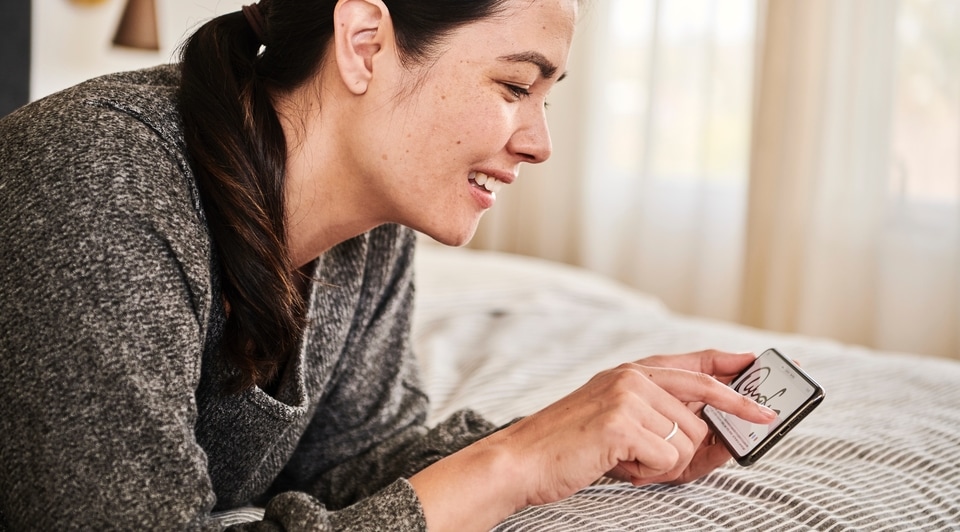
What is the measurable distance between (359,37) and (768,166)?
73.2 inches

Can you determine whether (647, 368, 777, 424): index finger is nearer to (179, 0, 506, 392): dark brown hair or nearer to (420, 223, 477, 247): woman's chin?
(420, 223, 477, 247): woman's chin

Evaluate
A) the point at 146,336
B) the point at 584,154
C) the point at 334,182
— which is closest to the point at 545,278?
the point at 584,154

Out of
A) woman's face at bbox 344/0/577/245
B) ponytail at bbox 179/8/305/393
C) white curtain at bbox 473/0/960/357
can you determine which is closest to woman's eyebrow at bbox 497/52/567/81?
woman's face at bbox 344/0/577/245

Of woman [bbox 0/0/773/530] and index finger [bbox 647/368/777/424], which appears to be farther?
index finger [bbox 647/368/777/424]

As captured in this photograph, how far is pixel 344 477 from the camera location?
3.67 ft

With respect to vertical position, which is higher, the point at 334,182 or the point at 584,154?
the point at 334,182

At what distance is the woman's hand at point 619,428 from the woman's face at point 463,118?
0.23 meters

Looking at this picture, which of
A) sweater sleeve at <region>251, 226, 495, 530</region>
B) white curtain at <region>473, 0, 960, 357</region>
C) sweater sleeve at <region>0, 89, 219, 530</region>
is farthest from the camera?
white curtain at <region>473, 0, 960, 357</region>

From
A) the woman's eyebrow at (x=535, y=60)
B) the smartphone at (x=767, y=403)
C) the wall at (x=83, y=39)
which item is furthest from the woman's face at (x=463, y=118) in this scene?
the wall at (x=83, y=39)

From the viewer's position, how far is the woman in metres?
Answer: 0.71

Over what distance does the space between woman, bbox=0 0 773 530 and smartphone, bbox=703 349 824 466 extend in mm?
23

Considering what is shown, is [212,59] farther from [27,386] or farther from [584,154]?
[584,154]

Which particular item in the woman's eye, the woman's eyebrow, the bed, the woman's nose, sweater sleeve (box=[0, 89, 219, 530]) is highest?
the woman's eyebrow

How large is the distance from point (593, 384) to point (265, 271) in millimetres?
322
